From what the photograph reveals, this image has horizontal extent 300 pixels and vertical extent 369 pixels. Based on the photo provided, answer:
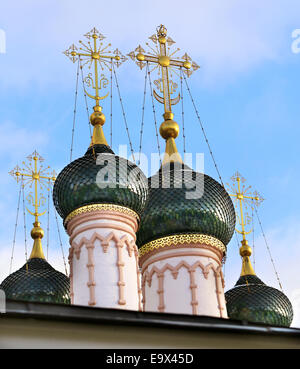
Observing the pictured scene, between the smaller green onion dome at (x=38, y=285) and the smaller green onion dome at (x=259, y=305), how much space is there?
110 inches

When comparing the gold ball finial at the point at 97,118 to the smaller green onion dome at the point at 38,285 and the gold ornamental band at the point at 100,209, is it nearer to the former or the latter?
the gold ornamental band at the point at 100,209

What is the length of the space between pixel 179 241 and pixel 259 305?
208 centimetres

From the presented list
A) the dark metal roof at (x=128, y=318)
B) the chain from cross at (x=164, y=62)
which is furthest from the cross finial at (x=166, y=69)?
the dark metal roof at (x=128, y=318)

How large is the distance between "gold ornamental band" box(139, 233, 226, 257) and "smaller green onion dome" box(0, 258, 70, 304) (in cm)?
145

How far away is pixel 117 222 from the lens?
1152cm

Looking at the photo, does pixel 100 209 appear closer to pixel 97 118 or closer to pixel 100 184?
pixel 100 184

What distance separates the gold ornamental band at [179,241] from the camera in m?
12.3

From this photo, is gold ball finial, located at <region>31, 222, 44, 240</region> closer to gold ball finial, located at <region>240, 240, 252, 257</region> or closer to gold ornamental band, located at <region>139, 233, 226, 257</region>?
gold ornamental band, located at <region>139, 233, 226, 257</region>

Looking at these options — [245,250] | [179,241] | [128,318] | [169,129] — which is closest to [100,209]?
[179,241]

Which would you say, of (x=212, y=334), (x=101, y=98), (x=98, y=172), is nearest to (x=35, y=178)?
(x=101, y=98)

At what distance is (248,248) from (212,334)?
967 centimetres

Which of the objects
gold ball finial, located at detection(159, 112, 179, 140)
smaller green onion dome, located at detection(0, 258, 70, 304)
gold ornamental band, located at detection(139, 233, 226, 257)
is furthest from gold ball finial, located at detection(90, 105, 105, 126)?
smaller green onion dome, located at detection(0, 258, 70, 304)

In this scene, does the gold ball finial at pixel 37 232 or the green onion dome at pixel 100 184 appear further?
the gold ball finial at pixel 37 232

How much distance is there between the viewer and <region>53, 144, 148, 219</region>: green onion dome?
38.0 ft
